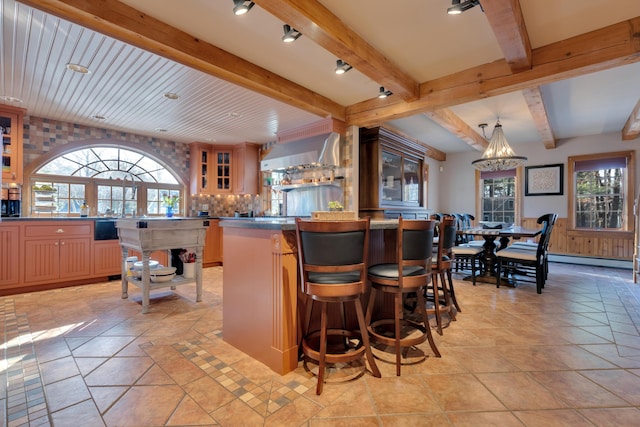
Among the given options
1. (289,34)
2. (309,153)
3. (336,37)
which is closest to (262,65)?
(289,34)

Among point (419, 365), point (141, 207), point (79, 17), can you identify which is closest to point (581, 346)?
point (419, 365)

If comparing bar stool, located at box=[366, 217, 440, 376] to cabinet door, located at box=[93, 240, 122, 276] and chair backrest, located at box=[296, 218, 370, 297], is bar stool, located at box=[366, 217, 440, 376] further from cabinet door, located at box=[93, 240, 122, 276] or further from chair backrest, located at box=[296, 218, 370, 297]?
cabinet door, located at box=[93, 240, 122, 276]

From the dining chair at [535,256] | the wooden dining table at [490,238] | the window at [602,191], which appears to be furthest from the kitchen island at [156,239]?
the window at [602,191]

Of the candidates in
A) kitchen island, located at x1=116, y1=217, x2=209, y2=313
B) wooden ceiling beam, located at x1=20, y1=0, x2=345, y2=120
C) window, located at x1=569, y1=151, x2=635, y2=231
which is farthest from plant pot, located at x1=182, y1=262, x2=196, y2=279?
window, located at x1=569, y1=151, x2=635, y2=231

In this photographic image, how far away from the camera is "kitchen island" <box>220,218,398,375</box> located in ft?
5.97

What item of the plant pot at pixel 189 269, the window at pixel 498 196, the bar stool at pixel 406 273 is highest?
the window at pixel 498 196

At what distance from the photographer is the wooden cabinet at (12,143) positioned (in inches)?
152

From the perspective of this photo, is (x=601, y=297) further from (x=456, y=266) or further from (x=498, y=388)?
(x=498, y=388)

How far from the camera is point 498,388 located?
1.67m

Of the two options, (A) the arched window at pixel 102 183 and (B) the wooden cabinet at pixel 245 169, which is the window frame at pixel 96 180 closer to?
(A) the arched window at pixel 102 183

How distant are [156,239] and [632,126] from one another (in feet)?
23.4

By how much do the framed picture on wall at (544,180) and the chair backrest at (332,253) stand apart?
6.51 meters

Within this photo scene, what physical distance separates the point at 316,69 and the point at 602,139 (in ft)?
20.0

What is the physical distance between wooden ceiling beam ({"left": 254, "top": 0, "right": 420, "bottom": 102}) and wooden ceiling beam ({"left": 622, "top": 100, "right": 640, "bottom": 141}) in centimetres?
365
